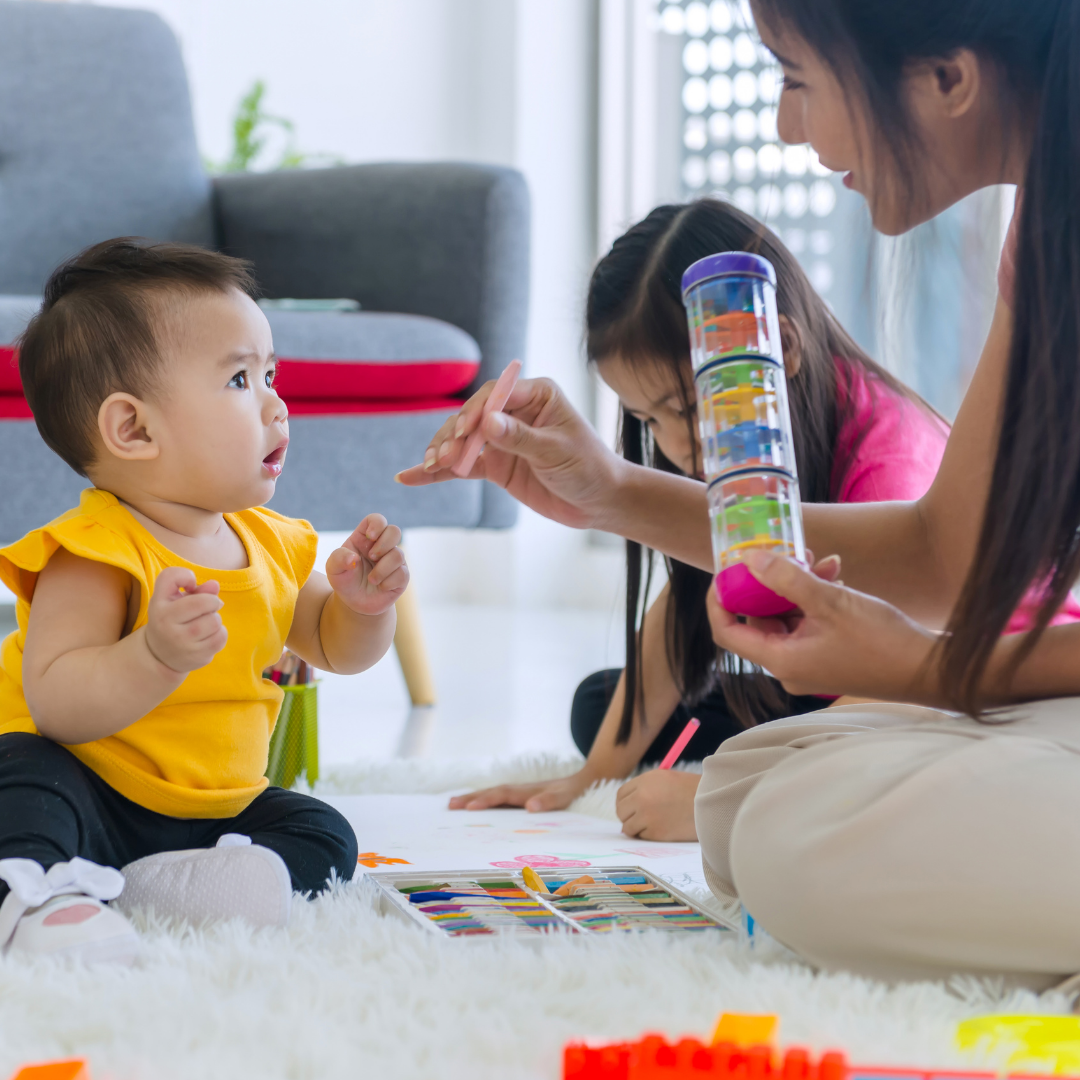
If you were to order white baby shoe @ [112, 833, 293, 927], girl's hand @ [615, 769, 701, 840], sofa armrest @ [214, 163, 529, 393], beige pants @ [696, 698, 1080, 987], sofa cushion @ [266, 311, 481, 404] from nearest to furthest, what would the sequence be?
1. beige pants @ [696, 698, 1080, 987]
2. white baby shoe @ [112, 833, 293, 927]
3. girl's hand @ [615, 769, 701, 840]
4. sofa cushion @ [266, 311, 481, 404]
5. sofa armrest @ [214, 163, 529, 393]

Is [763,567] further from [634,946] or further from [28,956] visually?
[28,956]

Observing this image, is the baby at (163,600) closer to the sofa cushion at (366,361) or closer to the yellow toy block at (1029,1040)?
the yellow toy block at (1029,1040)

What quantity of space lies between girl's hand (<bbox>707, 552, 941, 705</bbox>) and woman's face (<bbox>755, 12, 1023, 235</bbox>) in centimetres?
24

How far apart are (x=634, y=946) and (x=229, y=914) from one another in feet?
0.74

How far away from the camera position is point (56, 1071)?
451 mm

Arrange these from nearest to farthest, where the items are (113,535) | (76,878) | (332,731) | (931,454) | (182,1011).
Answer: (182,1011) < (76,878) < (113,535) < (931,454) < (332,731)

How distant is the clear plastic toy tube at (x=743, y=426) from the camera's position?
0.59 meters

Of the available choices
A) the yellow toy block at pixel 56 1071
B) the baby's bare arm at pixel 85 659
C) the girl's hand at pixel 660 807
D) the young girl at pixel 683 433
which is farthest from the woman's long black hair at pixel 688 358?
the yellow toy block at pixel 56 1071

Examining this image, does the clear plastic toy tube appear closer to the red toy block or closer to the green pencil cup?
the red toy block

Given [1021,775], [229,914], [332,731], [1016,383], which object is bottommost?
[332,731]

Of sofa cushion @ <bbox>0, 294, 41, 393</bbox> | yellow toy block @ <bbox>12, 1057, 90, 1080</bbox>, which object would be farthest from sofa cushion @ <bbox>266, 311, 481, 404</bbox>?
yellow toy block @ <bbox>12, 1057, 90, 1080</bbox>

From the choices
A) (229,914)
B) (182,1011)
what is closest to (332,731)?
(229,914)

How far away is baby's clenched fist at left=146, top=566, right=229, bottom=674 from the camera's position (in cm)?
70

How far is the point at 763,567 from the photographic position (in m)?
0.57
